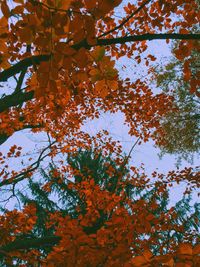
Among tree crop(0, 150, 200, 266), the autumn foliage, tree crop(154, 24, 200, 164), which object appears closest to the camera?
the autumn foliage

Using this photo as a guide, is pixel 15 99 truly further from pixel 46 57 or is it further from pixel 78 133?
pixel 78 133

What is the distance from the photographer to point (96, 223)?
29.5 feet

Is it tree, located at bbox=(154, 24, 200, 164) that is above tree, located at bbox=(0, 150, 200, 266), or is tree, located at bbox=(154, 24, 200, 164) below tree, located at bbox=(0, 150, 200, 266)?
above

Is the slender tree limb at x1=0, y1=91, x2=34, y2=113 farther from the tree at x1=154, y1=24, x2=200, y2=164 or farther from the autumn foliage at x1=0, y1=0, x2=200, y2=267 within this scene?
Result: the tree at x1=154, y1=24, x2=200, y2=164

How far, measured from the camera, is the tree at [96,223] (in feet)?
12.3

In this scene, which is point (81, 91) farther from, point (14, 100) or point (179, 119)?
point (179, 119)

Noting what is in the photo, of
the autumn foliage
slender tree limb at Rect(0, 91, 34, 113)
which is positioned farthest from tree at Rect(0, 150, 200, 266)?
slender tree limb at Rect(0, 91, 34, 113)

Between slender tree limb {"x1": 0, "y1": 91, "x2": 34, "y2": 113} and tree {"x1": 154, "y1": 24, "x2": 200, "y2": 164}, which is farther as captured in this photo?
tree {"x1": 154, "y1": 24, "x2": 200, "y2": 164}

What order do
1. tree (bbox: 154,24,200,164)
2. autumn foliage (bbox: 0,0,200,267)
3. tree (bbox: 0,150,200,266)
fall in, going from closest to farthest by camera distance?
autumn foliage (bbox: 0,0,200,267)
tree (bbox: 0,150,200,266)
tree (bbox: 154,24,200,164)

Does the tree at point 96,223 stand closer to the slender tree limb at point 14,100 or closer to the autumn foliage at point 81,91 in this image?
the autumn foliage at point 81,91

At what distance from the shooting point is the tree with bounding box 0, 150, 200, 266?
376cm

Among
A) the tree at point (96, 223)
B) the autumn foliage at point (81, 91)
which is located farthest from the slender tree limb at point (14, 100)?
the tree at point (96, 223)

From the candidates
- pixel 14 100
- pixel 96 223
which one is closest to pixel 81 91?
pixel 14 100

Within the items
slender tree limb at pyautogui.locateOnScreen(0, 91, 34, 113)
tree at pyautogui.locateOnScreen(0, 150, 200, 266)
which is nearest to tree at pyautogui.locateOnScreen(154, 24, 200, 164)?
tree at pyautogui.locateOnScreen(0, 150, 200, 266)
